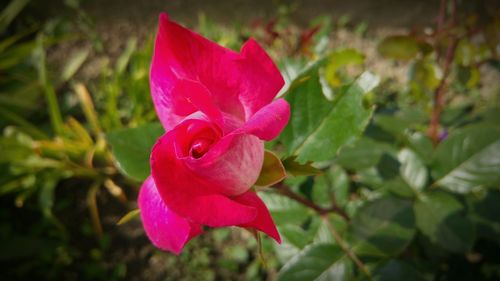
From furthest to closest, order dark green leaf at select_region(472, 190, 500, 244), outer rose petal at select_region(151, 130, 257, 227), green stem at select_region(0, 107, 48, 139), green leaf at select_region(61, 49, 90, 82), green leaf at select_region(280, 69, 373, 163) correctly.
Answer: green leaf at select_region(61, 49, 90, 82)
green stem at select_region(0, 107, 48, 139)
dark green leaf at select_region(472, 190, 500, 244)
green leaf at select_region(280, 69, 373, 163)
outer rose petal at select_region(151, 130, 257, 227)

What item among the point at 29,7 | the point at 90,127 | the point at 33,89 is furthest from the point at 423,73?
Answer: the point at 29,7

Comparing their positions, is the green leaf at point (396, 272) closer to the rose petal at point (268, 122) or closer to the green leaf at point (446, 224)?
the green leaf at point (446, 224)

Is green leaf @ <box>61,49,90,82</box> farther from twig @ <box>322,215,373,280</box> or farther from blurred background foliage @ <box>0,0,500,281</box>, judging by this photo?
twig @ <box>322,215,373,280</box>

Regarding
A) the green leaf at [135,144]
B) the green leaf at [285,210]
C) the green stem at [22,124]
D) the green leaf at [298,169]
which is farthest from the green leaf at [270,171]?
the green stem at [22,124]

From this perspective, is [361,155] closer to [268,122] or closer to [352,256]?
[352,256]

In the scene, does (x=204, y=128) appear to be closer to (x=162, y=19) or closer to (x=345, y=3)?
(x=162, y=19)

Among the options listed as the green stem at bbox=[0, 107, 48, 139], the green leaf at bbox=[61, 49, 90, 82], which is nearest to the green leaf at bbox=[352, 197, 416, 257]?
the green stem at bbox=[0, 107, 48, 139]
